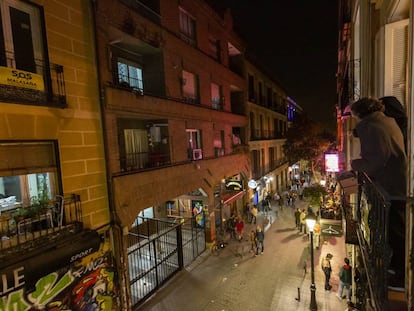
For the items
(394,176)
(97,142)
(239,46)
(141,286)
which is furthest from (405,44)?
(239,46)

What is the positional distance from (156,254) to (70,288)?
609cm

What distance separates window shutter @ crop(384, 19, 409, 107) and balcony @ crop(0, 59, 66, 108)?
804cm

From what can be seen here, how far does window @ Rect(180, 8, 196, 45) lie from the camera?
1423 centimetres

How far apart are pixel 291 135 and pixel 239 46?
592 inches

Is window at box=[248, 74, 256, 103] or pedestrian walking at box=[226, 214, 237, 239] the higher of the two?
window at box=[248, 74, 256, 103]

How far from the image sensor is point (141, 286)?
11203 mm

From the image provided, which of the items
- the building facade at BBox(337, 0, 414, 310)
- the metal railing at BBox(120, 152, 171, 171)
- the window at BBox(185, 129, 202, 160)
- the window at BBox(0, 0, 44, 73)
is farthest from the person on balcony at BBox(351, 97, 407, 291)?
the window at BBox(185, 129, 202, 160)

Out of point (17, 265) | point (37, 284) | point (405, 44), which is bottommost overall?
point (37, 284)

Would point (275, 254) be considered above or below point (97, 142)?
below

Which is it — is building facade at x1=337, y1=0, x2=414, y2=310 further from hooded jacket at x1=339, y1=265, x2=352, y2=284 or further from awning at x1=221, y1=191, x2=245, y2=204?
awning at x1=221, y1=191, x2=245, y2=204

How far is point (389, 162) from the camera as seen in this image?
9.78 ft

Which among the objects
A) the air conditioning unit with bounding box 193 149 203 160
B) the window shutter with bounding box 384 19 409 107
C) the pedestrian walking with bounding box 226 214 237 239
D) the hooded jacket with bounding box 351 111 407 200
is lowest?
the pedestrian walking with bounding box 226 214 237 239

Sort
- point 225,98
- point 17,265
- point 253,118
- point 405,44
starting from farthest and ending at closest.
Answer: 1. point 253,118
2. point 225,98
3. point 17,265
4. point 405,44

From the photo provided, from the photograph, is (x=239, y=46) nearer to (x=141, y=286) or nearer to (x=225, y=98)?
Result: (x=225, y=98)
